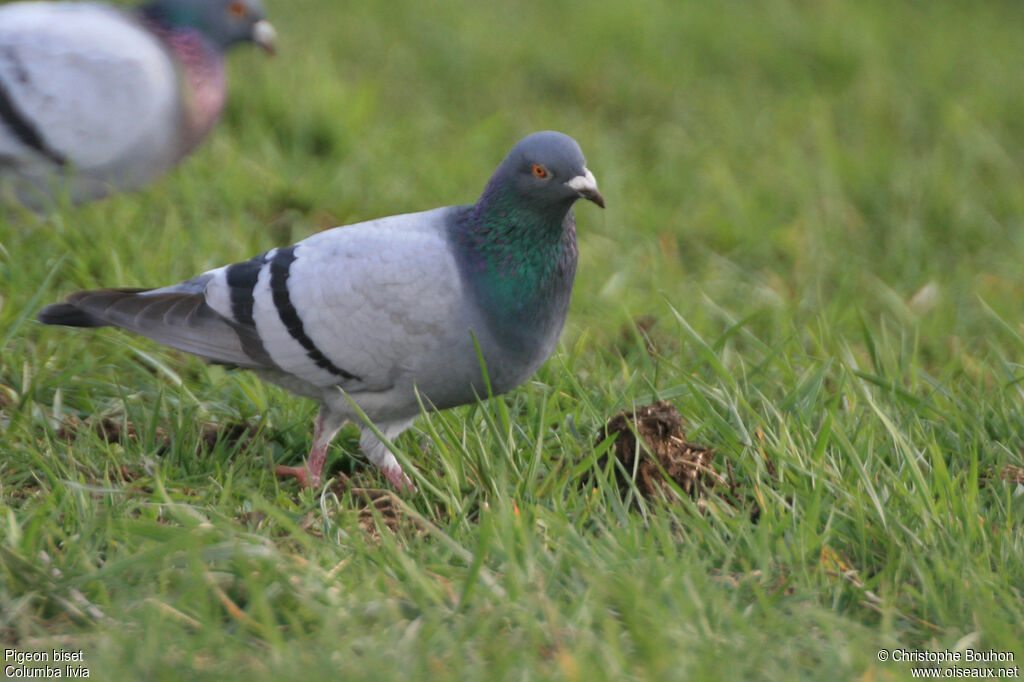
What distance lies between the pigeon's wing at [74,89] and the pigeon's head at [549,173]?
232cm

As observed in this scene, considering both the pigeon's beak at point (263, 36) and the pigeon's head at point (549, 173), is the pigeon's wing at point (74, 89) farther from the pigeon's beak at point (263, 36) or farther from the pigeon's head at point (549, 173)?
the pigeon's head at point (549, 173)

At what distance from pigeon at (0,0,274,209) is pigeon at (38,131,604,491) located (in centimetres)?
157

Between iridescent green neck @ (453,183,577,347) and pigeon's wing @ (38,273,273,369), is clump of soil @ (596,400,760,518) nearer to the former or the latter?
iridescent green neck @ (453,183,577,347)

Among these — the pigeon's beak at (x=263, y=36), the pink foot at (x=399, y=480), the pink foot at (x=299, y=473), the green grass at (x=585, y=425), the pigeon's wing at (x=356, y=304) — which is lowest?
the pink foot at (x=299, y=473)

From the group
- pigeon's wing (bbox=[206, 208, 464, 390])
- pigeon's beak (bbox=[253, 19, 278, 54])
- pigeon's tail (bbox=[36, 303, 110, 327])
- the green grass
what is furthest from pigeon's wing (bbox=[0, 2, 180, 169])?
pigeon's wing (bbox=[206, 208, 464, 390])

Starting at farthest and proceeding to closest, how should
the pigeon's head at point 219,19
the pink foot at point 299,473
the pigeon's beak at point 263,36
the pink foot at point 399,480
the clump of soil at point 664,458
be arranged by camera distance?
1. the pigeon's beak at point 263,36
2. the pigeon's head at point 219,19
3. the pink foot at point 299,473
4. the pink foot at point 399,480
5. the clump of soil at point 664,458

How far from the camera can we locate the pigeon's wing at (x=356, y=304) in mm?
3191

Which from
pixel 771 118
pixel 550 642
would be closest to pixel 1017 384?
pixel 550 642

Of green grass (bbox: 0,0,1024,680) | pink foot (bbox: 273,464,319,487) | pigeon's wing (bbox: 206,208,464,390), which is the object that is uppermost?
pigeon's wing (bbox: 206,208,464,390)

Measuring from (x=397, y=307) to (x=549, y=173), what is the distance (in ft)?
1.88

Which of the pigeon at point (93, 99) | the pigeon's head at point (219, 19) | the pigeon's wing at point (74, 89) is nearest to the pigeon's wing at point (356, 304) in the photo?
the pigeon at point (93, 99)

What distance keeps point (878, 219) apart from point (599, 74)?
89.8 inches

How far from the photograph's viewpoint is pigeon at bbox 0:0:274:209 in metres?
4.71

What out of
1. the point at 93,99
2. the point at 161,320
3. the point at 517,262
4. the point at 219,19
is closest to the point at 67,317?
the point at 161,320
